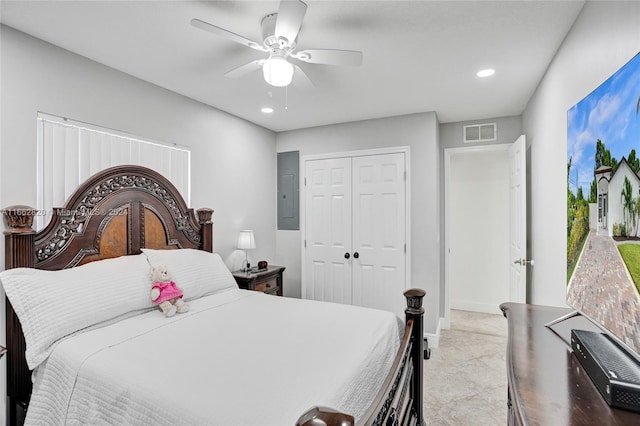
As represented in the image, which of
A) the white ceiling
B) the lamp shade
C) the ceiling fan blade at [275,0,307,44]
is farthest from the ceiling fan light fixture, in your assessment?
the lamp shade

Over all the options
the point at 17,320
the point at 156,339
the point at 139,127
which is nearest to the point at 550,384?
the point at 156,339

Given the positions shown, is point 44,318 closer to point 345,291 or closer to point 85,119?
point 85,119

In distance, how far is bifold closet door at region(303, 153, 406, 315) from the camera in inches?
148

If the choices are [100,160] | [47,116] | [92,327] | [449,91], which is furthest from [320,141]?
[92,327]

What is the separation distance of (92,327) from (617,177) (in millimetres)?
2648

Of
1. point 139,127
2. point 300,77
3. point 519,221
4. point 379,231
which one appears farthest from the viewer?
point 379,231

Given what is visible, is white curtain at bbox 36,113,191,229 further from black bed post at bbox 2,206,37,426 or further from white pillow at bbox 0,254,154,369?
white pillow at bbox 0,254,154,369

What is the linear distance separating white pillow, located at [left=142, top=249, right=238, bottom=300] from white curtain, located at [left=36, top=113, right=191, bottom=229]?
69 centimetres

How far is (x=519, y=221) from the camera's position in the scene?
3.02m

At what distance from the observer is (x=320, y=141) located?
4.23m

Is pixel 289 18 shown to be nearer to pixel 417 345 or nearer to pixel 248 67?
pixel 248 67

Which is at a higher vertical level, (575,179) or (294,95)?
(294,95)

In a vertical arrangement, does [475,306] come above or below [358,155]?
below

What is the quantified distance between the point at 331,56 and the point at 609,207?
4.94ft
